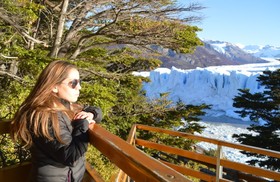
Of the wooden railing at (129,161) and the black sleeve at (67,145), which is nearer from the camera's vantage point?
the wooden railing at (129,161)

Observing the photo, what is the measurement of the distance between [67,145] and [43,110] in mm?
227

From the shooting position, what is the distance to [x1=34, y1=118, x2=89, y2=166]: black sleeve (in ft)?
4.94

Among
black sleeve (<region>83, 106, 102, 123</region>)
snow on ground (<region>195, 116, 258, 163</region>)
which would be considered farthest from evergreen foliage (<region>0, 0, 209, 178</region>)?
black sleeve (<region>83, 106, 102, 123</region>)

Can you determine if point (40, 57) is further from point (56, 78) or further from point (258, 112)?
point (258, 112)

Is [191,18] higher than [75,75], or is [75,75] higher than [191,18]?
[191,18]

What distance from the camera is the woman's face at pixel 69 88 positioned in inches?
69.2

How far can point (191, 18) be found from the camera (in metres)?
8.94

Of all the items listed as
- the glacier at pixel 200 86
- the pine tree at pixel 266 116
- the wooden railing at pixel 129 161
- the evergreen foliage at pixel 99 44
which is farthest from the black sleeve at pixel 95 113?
the glacier at pixel 200 86

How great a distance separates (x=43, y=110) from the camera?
1.59 metres

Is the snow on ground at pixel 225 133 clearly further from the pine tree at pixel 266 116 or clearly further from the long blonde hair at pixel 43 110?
the long blonde hair at pixel 43 110

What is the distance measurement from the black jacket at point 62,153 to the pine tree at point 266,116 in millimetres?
14749

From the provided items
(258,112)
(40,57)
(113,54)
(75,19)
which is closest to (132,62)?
(113,54)

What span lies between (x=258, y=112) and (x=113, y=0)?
458 inches

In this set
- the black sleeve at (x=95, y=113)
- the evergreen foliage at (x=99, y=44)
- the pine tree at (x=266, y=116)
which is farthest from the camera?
the pine tree at (x=266, y=116)
